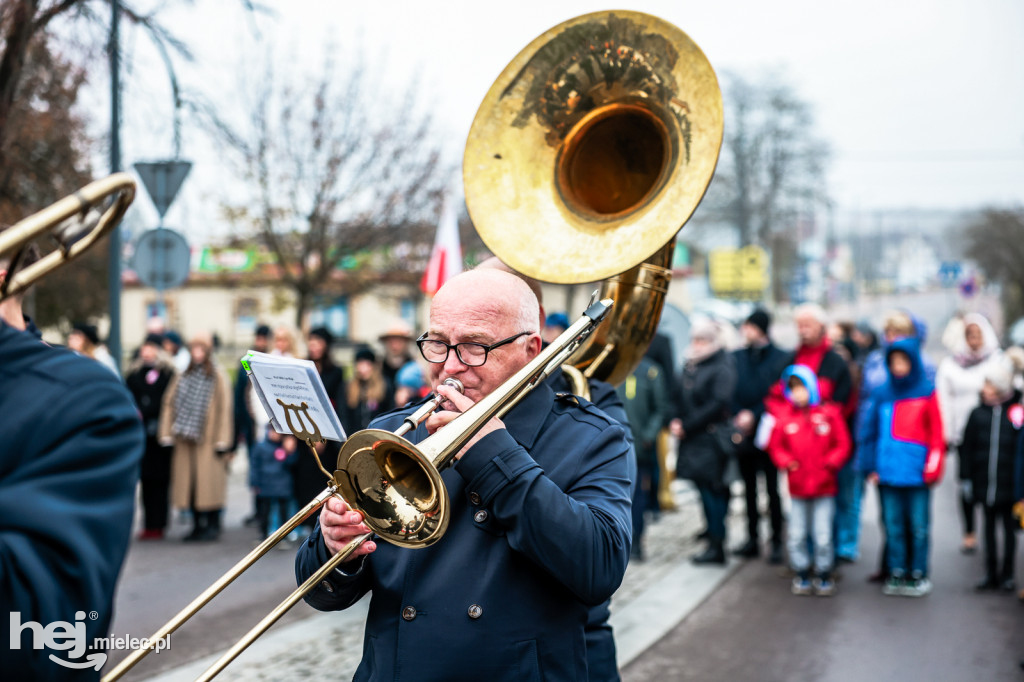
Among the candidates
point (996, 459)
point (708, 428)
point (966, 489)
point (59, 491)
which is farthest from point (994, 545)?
point (59, 491)

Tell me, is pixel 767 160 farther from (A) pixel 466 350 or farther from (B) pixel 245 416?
(A) pixel 466 350

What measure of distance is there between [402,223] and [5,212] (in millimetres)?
7214

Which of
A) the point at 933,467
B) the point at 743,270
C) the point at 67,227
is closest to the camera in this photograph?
the point at 67,227

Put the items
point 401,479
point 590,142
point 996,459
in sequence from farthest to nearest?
1. point 996,459
2. point 590,142
3. point 401,479

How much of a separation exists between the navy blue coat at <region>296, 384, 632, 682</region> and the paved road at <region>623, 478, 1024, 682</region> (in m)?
3.23

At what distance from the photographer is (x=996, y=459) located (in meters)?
A: 7.33

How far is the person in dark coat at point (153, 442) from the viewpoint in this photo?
9102 millimetres

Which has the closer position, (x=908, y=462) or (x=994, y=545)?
(x=908, y=462)

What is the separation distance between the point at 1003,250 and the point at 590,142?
4221cm

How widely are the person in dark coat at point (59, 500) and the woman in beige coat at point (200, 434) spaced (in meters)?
7.45

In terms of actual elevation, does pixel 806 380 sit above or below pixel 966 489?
above

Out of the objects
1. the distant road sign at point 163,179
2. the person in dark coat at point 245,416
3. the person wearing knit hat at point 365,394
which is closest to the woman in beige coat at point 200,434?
the person in dark coat at point 245,416

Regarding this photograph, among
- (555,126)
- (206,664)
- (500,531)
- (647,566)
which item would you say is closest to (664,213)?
(555,126)

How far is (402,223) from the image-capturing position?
1869 cm
